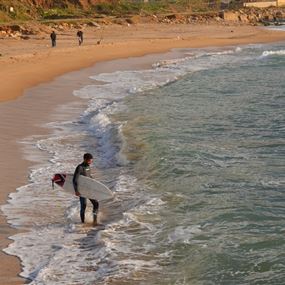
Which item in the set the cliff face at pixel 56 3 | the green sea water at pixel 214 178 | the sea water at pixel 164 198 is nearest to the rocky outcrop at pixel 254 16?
the cliff face at pixel 56 3

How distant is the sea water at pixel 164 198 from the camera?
9438 mm

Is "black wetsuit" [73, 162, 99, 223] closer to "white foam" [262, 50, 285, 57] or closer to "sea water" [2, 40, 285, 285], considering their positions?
"sea water" [2, 40, 285, 285]

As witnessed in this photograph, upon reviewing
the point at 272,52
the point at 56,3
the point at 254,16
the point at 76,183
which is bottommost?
the point at 272,52

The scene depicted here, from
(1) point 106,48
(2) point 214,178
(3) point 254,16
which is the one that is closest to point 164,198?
(2) point 214,178

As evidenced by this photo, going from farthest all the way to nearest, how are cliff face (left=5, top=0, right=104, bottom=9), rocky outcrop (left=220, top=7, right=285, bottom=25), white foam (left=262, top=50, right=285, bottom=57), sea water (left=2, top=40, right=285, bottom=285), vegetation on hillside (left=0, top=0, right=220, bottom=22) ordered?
rocky outcrop (left=220, top=7, right=285, bottom=25)
cliff face (left=5, top=0, right=104, bottom=9)
vegetation on hillside (left=0, top=0, right=220, bottom=22)
white foam (left=262, top=50, right=285, bottom=57)
sea water (left=2, top=40, right=285, bottom=285)

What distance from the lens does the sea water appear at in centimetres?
944

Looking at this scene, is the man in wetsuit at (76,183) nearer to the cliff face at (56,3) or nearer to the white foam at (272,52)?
the white foam at (272,52)

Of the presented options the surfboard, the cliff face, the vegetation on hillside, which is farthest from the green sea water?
the cliff face

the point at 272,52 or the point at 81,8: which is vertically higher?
the point at 81,8

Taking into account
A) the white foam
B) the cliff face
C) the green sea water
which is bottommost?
the white foam

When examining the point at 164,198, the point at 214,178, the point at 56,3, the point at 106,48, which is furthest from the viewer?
the point at 56,3

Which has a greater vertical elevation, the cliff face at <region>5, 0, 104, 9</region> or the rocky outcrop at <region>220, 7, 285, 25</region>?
the cliff face at <region>5, 0, 104, 9</region>

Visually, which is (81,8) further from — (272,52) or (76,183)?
(76,183)

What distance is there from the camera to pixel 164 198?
12.5m
